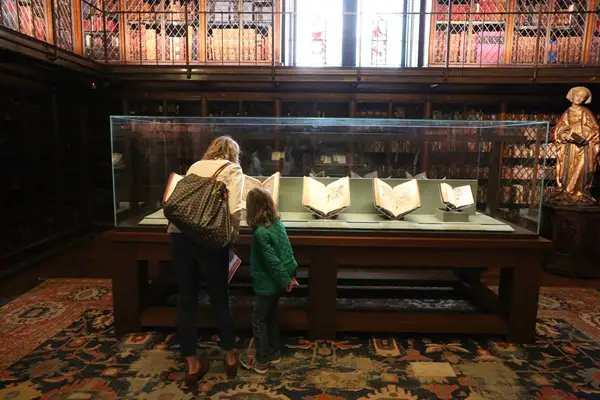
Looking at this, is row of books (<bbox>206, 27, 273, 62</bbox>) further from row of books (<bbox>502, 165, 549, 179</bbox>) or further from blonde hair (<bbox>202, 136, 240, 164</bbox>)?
blonde hair (<bbox>202, 136, 240, 164</bbox>)

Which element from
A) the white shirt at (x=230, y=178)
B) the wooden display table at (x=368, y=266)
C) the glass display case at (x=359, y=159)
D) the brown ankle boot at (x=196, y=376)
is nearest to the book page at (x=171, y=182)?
the glass display case at (x=359, y=159)

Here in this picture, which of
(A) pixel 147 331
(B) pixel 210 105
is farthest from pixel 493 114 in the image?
(A) pixel 147 331

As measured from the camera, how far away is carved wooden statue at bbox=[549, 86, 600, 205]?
15.2 ft

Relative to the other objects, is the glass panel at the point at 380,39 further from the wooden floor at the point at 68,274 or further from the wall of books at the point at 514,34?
the wooden floor at the point at 68,274

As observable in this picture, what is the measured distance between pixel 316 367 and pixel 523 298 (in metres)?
1.44

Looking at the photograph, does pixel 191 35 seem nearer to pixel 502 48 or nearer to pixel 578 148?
pixel 502 48

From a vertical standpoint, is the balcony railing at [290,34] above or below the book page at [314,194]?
above

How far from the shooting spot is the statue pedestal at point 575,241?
4371mm

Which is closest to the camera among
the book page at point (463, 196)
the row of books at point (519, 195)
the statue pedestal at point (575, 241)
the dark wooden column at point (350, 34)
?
the row of books at point (519, 195)

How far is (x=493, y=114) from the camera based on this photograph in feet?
19.7

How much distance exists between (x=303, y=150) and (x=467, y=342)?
172 centimetres

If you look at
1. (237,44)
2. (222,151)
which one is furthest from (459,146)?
(237,44)

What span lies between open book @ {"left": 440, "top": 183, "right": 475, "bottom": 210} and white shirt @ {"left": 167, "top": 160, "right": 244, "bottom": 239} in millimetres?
1556

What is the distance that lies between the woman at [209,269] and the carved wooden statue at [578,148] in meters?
4.09
